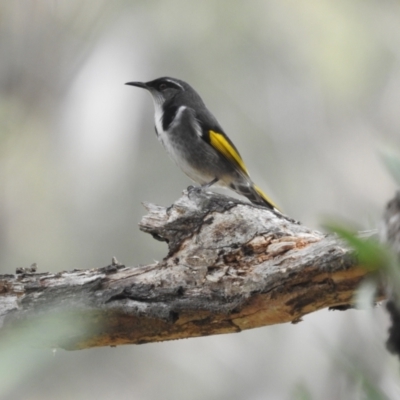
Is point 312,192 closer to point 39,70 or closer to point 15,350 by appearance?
point 39,70

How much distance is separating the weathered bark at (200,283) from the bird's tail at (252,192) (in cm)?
162

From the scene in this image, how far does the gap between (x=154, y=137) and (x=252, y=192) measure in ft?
14.0

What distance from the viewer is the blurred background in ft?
23.9

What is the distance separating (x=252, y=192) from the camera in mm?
3994

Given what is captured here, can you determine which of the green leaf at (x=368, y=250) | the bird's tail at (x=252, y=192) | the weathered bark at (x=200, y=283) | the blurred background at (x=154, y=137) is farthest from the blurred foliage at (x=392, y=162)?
the blurred background at (x=154, y=137)

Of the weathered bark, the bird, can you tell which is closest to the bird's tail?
the bird

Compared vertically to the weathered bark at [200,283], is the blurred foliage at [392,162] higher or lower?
lower

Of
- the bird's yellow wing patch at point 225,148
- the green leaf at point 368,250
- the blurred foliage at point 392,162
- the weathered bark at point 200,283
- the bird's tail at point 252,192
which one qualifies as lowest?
the green leaf at point 368,250

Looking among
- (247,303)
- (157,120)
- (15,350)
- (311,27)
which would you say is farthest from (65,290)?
(311,27)

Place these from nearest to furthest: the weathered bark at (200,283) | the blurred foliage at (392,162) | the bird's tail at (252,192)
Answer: the blurred foliage at (392,162)
the weathered bark at (200,283)
the bird's tail at (252,192)

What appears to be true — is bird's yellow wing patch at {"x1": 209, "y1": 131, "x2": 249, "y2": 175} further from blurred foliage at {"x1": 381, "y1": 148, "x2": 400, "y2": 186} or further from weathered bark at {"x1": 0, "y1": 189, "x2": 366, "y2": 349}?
blurred foliage at {"x1": 381, "y1": 148, "x2": 400, "y2": 186}

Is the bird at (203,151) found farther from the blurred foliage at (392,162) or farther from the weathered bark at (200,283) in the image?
the blurred foliage at (392,162)

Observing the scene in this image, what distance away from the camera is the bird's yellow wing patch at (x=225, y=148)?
3990 millimetres

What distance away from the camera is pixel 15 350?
2.28ft
